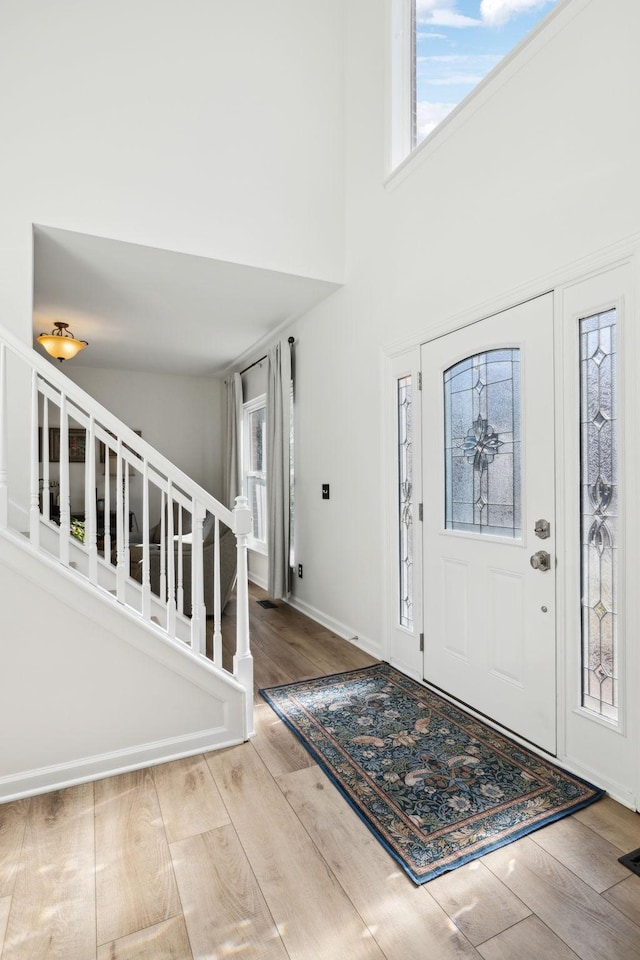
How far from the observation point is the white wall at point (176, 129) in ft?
9.45

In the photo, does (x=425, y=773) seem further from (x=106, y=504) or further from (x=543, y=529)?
(x=106, y=504)

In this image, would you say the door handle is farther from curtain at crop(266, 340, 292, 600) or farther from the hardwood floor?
curtain at crop(266, 340, 292, 600)

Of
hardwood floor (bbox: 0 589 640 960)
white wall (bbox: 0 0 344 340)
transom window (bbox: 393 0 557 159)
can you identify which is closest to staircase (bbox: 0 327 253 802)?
hardwood floor (bbox: 0 589 640 960)

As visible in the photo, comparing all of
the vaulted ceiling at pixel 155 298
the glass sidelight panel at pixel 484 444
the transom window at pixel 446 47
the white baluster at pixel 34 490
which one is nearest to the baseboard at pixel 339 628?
the glass sidelight panel at pixel 484 444

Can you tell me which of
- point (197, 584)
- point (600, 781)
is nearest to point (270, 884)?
point (197, 584)

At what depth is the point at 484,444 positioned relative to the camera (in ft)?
8.46

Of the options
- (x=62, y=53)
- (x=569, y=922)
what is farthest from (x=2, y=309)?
(x=569, y=922)

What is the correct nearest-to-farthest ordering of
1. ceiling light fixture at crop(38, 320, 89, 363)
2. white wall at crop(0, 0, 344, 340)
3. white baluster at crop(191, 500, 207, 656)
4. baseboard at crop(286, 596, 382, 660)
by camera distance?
white baluster at crop(191, 500, 207, 656) → white wall at crop(0, 0, 344, 340) → baseboard at crop(286, 596, 382, 660) → ceiling light fixture at crop(38, 320, 89, 363)

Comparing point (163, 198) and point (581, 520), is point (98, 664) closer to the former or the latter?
point (581, 520)

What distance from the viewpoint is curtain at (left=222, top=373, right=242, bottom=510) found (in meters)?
6.21

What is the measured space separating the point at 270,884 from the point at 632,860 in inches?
44.6

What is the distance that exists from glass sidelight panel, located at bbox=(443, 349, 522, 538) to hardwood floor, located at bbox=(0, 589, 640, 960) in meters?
1.23

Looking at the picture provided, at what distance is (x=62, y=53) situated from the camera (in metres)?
2.96

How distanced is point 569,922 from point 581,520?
1307 millimetres
